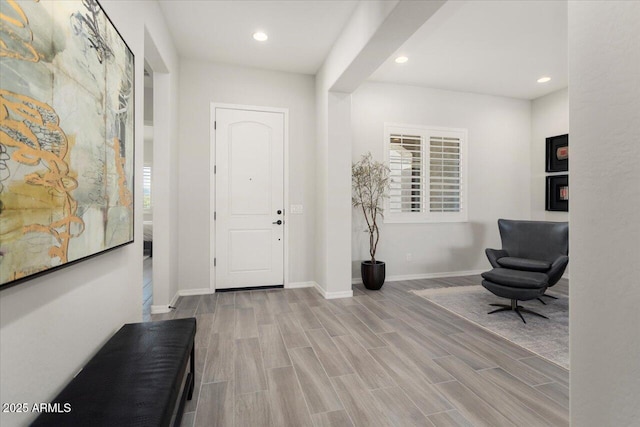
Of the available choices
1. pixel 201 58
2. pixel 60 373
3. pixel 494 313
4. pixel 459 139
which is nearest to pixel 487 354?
pixel 494 313

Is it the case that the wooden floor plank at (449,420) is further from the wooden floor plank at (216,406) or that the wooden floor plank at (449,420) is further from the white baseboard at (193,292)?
the white baseboard at (193,292)

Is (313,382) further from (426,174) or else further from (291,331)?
(426,174)

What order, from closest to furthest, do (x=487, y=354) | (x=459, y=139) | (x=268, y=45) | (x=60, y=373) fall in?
(x=60, y=373)
(x=487, y=354)
(x=268, y=45)
(x=459, y=139)

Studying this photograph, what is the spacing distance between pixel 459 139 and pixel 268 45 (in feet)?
11.1

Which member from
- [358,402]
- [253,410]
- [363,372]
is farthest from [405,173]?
[253,410]

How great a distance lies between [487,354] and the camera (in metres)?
2.34

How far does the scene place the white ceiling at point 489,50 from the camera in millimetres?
2953

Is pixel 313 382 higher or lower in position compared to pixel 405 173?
lower

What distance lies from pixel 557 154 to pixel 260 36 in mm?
4992

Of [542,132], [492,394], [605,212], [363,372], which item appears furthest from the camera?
[542,132]

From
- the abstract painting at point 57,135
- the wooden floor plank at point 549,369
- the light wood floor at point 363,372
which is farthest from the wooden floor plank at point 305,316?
the abstract painting at point 57,135

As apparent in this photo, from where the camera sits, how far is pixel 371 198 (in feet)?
14.1

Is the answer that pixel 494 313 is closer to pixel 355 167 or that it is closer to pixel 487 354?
pixel 487 354

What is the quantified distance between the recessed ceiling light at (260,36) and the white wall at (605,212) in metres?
3.01
